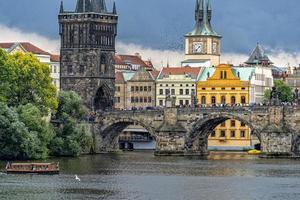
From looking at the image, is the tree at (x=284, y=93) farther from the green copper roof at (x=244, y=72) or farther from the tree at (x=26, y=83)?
the tree at (x=26, y=83)

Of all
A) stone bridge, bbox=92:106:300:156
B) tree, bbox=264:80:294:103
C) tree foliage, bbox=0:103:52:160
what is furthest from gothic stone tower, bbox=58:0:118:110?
tree foliage, bbox=0:103:52:160

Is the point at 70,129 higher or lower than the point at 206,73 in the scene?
lower

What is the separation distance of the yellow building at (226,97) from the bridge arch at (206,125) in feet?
61.2

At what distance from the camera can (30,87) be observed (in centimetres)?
14688

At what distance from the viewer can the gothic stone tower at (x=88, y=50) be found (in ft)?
559

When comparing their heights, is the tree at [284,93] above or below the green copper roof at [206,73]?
below

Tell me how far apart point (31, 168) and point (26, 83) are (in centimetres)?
2455

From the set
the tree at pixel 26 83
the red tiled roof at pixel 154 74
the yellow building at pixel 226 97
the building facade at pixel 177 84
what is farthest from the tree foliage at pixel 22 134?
the red tiled roof at pixel 154 74

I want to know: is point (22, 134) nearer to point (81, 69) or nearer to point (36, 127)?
point (36, 127)

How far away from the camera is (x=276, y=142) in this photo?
152500mm

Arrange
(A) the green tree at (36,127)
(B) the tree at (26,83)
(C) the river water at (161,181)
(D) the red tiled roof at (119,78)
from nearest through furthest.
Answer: (C) the river water at (161,181) < (A) the green tree at (36,127) < (B) the tree at (26,83) < (D) the red tiled roof at (119,78)

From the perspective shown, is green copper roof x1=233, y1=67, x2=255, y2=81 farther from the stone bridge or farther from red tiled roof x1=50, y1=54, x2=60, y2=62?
the stone bridge

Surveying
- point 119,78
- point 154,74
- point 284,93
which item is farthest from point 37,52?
point 284,93

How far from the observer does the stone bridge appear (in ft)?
501
